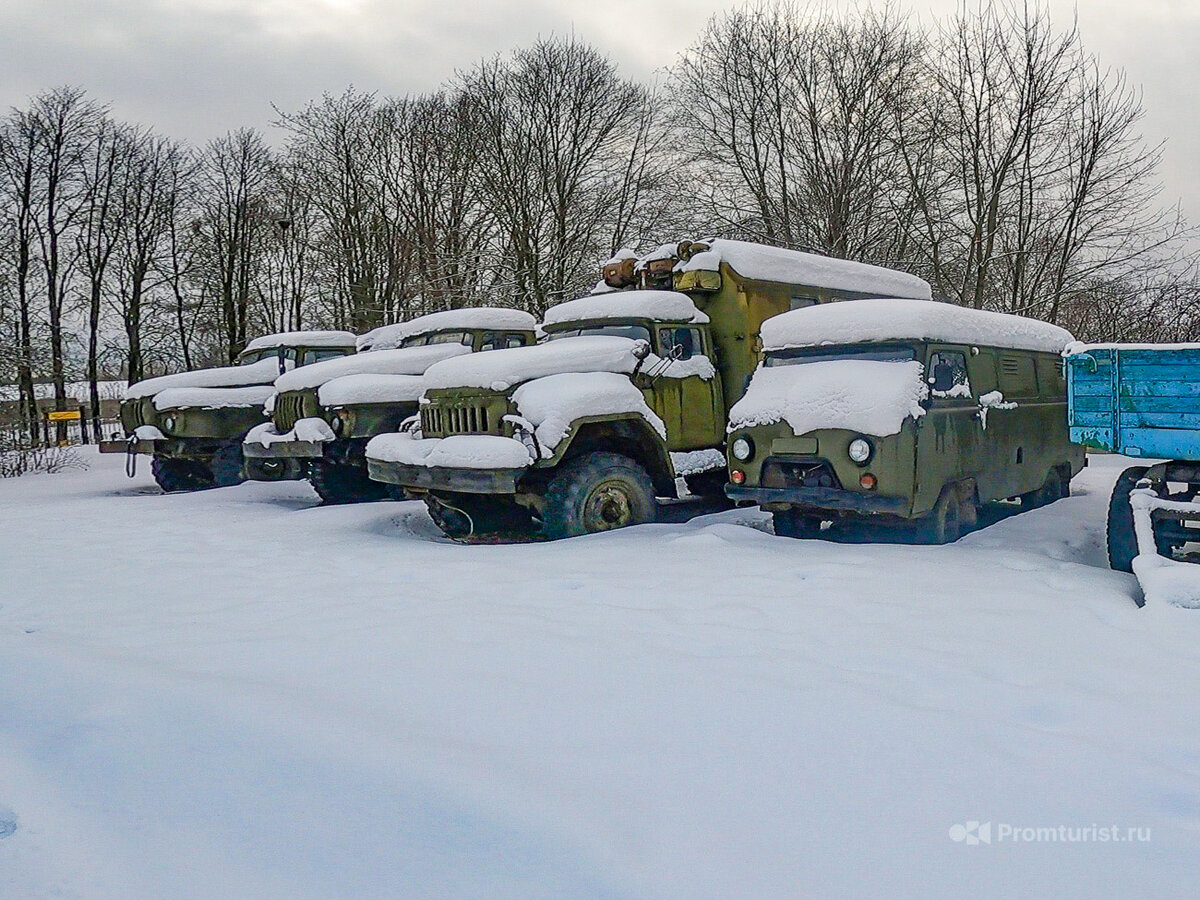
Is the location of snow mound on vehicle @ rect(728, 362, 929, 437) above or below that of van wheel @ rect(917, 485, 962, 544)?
above

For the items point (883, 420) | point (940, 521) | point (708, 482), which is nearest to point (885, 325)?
point (883, 420)

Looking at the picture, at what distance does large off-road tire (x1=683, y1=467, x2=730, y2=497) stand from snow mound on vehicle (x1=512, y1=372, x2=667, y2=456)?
41.8 inches

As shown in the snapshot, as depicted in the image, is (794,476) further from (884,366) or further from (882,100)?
(882,100)

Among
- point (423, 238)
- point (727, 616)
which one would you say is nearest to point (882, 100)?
point (423, 238)

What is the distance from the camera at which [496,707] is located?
10.6ft

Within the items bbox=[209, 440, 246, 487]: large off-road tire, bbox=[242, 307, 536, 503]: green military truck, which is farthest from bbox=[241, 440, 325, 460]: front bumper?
bbox=[209, 440, 246, 487]: large off-road tire

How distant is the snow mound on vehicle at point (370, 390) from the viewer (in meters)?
9.59

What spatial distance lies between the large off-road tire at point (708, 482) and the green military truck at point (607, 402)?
0.03 metres

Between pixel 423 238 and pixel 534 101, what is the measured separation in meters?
4.84

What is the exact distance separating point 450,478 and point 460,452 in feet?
0.79

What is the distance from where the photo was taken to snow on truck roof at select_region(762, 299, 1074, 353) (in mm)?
6535

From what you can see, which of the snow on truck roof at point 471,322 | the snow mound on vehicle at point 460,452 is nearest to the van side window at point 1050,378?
the snow mound on vehicle at point 460,452

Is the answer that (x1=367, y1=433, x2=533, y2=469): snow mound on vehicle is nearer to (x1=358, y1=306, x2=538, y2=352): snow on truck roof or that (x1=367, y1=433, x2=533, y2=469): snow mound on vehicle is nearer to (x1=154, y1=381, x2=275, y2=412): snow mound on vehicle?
(x1=358, y1=306, x2=538, y2=352): snow on truck roof

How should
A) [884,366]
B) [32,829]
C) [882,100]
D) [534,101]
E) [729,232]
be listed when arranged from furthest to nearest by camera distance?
[534,101] < [729,232] < [882,100] < [884,366] < [32,829]
